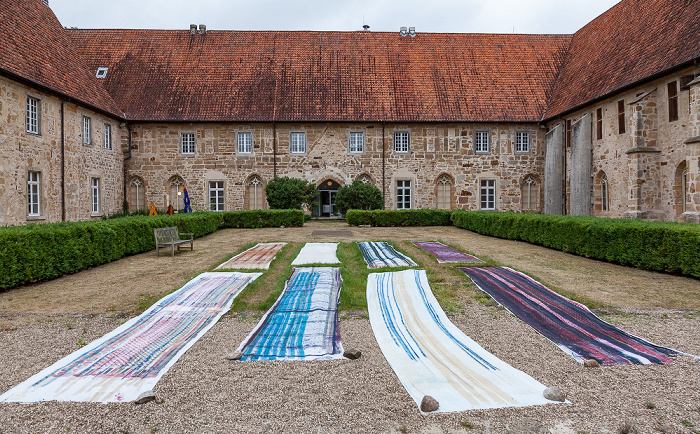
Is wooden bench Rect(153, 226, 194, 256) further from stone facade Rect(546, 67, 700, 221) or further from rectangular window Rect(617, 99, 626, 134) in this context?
rectangular window Rect(617, 99, 626, 134)

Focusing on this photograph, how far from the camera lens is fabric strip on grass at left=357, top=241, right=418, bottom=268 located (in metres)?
9.93

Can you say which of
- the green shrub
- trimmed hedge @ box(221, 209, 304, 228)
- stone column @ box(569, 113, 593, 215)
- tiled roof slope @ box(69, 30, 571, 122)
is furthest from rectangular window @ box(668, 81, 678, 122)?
the green shrub

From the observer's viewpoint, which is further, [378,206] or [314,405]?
[378,206]

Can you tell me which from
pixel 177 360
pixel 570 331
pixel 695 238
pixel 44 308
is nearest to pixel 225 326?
pixel 177 360

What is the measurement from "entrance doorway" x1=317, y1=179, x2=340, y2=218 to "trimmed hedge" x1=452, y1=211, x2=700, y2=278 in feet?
40.0

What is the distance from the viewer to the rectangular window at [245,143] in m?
25.2

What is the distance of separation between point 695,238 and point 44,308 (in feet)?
36.1

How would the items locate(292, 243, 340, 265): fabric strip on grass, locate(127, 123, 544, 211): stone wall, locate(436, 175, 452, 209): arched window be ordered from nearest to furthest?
locate(292, 243, 340, 265): fabric strip on grass → locate(127, 123, 544, 211): stone wall → locate(436, 175, 452, 209): arched window

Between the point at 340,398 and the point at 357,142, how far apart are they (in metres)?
22.4

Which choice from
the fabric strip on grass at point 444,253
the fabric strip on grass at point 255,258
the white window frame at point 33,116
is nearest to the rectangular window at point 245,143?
the white window frame at point 33,116

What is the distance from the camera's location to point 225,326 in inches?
234

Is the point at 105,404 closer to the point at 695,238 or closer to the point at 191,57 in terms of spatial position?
the point at 695,238

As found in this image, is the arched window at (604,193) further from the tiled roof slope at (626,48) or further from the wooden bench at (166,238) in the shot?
the wooden bench at (166,238)

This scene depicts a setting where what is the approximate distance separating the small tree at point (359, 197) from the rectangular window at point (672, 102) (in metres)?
A: 12.4
